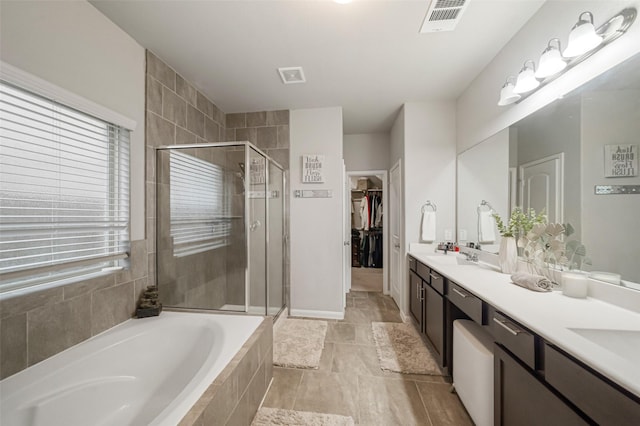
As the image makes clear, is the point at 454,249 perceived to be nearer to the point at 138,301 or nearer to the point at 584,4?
the point at 584,4

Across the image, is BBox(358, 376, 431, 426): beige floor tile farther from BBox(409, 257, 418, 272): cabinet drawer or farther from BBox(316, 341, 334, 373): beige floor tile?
BBox(409, 257, 418, 272): cabinet drawer

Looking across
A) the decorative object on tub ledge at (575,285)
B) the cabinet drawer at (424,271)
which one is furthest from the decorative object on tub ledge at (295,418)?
the decorative object on tub ledge at (575,285)

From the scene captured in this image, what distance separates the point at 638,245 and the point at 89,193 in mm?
2911

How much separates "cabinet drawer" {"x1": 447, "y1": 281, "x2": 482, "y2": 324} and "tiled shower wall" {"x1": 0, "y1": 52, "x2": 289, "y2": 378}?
1.96 meters

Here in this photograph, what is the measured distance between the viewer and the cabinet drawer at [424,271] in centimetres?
214

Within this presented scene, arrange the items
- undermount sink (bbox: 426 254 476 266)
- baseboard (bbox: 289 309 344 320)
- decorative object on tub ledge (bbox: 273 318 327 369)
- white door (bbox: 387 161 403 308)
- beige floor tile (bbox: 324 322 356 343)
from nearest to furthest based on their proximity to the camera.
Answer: decorative object on tub ledge (bbox: 273 318 327 369), undermount sink (bbox: 426 254 476 266), beige floor tile (bbox: 324 322 356 343), baseboard (bbox: 289 309 344 320), white door (bbox: 387 161 403 308)

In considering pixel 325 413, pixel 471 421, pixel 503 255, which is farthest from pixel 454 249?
pixel 325 413

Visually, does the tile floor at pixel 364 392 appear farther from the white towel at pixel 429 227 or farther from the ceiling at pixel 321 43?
the ceiling at pixel 321 43

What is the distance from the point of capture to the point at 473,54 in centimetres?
196

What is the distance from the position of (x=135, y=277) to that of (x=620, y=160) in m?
2.98

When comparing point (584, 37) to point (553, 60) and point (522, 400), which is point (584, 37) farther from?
point (522, 400)

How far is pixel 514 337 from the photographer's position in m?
Result: 1.05

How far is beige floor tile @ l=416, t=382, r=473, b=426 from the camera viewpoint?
1.47 m

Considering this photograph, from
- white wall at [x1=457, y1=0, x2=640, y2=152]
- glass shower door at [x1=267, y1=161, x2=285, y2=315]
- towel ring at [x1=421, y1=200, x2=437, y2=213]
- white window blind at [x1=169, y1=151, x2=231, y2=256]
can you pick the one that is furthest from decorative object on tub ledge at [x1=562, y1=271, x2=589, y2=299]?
white window blind at [x1=169, y1=151, x2=231, y2=256]
